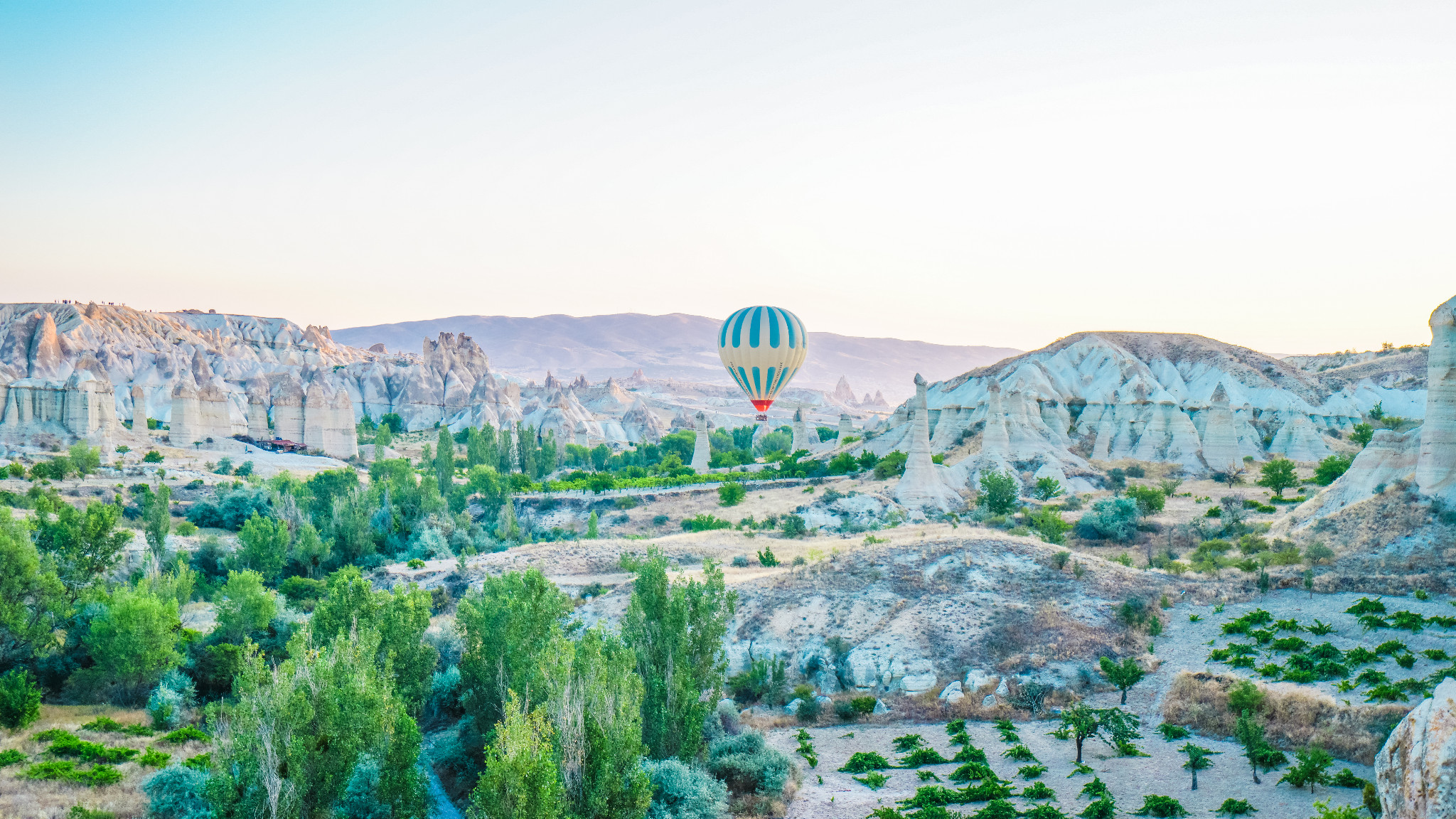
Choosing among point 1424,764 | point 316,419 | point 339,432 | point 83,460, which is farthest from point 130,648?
point 316,419

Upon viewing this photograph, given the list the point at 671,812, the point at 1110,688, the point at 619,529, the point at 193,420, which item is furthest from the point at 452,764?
the point at 193,420

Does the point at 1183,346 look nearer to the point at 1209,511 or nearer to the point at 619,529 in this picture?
the point at 1209,511

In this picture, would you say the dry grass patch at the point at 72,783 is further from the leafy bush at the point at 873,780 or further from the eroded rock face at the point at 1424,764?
the eroded rock face at the point at 1424,764

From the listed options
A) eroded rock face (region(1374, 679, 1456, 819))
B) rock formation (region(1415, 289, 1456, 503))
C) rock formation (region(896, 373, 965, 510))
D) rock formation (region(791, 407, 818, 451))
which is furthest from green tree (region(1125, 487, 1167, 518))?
rock formation (region(791, 407, 818, 451))

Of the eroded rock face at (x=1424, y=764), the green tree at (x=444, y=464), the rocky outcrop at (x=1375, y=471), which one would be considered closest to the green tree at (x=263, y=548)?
the green tree at (x=444, y=464)

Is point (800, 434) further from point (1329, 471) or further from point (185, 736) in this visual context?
point (185, 736)

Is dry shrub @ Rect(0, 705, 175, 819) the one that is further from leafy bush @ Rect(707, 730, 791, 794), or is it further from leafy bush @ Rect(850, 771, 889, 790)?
leafy bush @ Rect(850, 771, 889, 790)
